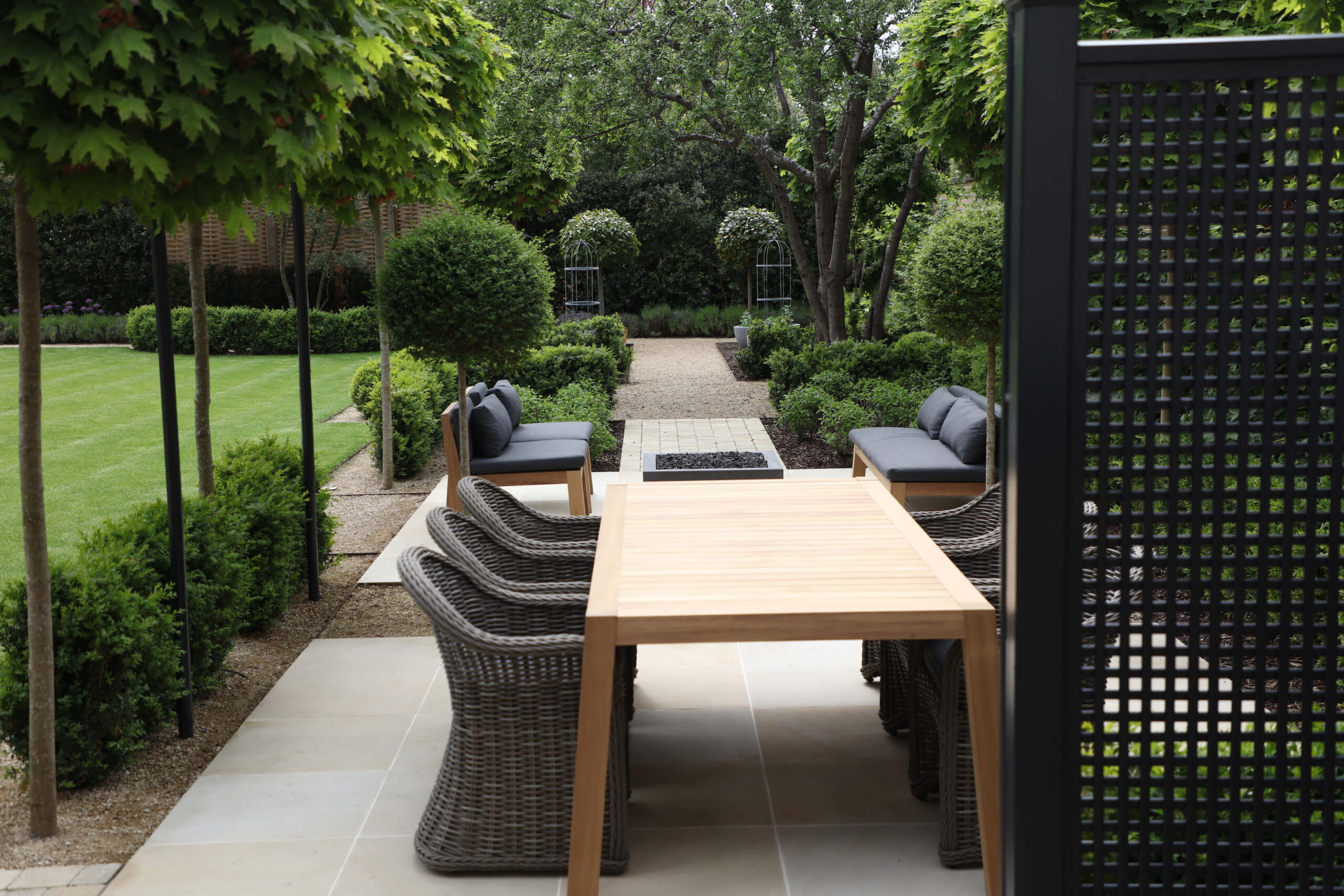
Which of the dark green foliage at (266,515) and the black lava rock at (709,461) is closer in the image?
the dark green foliage at (266,515)

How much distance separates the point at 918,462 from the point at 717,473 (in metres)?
1.60

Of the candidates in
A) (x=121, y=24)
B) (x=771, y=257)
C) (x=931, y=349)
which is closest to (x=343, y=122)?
(x=121, y=24)

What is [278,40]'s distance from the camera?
8.25 ft

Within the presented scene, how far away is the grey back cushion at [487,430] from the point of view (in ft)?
22.9

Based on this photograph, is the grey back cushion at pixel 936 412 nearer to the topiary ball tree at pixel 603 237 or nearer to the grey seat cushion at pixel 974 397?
the grey seat cushion at pixel 974 397

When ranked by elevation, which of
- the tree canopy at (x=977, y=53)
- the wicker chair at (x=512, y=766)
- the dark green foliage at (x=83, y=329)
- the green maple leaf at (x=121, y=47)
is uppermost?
the tree canopy at (x=977, y=53)

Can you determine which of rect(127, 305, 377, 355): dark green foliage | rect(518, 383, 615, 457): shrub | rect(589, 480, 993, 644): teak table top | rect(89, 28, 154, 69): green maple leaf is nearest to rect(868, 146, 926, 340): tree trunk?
rect(518, 383, 615, 457): shrub

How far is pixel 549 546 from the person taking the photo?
156 inches

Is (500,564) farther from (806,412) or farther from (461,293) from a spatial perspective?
(806,412)

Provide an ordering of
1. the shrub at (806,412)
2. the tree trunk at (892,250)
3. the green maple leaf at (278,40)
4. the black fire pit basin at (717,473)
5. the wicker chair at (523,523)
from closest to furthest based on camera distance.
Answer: the green maple leaf at (278,40) < the wicker chair at (523,523) < the black fire pit basin at (717,473) < the shrub at (806,412) < the tree trunk at (892,250)

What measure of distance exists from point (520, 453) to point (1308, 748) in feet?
19.3

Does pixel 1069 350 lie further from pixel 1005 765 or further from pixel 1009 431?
pixel 1005 765

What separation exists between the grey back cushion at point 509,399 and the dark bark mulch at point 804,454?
2.28 meters

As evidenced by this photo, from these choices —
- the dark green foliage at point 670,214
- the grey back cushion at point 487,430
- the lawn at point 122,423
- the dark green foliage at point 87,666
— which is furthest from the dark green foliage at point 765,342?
the dark green foliage at point 87,666
